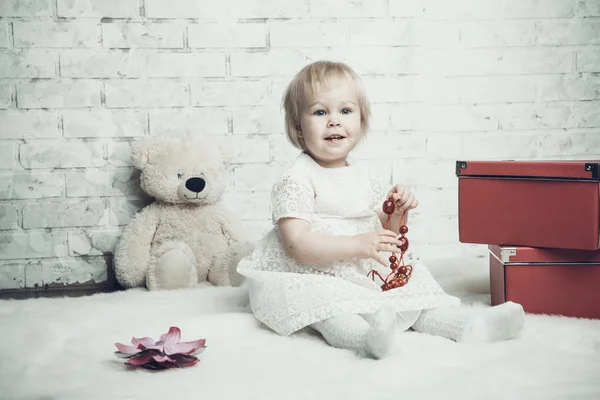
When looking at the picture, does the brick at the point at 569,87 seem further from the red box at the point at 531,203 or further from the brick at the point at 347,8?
the red box at the point at 531,203

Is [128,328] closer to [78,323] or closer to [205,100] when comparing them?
[78,323]

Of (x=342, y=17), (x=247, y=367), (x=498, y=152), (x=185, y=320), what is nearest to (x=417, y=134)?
(x=498, y=152)

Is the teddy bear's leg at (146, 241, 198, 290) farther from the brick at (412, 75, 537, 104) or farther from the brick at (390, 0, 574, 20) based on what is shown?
the brick at (390, 0, 574, 20)

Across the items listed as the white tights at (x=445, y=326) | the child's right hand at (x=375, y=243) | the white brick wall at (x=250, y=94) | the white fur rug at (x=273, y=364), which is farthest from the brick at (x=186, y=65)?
the white tights at (x=445, y=326)

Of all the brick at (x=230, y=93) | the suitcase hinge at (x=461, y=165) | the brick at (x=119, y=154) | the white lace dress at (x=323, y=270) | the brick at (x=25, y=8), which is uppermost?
the brick at (x=25, y=8)

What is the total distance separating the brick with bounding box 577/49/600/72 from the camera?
2387 mm

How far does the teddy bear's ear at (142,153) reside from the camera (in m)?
2.13

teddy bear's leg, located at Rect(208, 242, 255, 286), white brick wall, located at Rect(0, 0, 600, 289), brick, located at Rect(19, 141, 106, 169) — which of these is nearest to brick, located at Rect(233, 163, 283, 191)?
white brick wall, located at Rect(0, 0, 600, 289)

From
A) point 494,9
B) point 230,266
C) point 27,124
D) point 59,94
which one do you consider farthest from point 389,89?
point 27,124

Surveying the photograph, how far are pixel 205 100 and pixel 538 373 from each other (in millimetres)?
1429

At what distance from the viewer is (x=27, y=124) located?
2.20 meters

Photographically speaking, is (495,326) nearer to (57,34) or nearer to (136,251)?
(136,251)

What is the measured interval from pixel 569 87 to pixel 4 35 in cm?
188

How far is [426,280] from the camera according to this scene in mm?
1547
